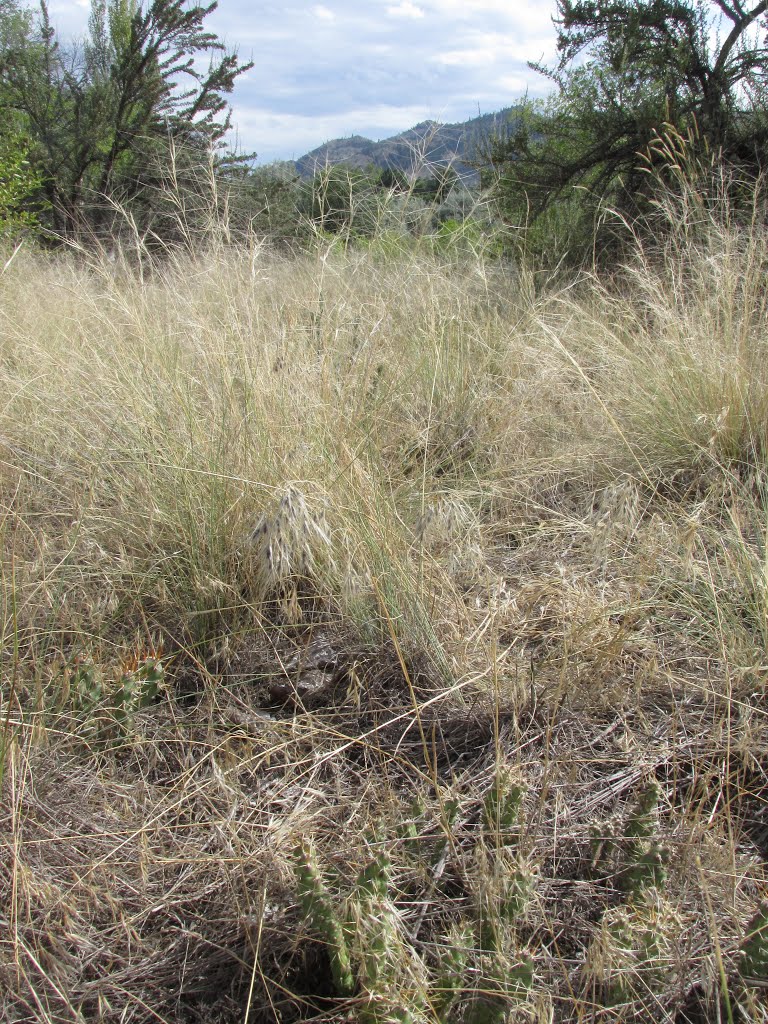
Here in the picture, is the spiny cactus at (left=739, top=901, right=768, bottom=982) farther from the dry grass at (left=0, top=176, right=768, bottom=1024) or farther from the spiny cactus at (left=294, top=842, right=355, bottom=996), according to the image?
the spiny cactus at (left=294, top=842, right=355, bottom=996)

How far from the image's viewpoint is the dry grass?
1.08 metres

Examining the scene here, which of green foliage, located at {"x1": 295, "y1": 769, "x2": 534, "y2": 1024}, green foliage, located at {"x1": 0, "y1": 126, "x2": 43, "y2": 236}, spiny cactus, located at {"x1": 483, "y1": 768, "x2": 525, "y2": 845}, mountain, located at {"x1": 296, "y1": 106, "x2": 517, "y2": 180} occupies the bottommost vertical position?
green foliage, located at {"x1": 295, "y1": 769, "x2": 534, "y2": 1024}

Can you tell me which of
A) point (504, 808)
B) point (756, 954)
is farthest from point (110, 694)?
point (756, 954)

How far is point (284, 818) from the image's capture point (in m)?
1.30

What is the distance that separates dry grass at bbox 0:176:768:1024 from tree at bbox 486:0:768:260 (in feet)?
8.71

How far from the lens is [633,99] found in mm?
4887

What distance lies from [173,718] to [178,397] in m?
0.93

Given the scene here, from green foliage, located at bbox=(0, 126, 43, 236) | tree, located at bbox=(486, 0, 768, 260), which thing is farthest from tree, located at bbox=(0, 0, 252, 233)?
tree, located at bbox=(486, 0, 768, 260)

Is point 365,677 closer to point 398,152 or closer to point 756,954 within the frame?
point 756,954

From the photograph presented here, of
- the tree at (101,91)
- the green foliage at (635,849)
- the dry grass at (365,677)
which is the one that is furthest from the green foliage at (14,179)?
the green foliage at (635,849)

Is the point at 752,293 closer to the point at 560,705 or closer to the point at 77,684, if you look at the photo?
the point at 560,705

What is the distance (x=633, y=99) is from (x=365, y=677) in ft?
15.8

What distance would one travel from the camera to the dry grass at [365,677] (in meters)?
1.08

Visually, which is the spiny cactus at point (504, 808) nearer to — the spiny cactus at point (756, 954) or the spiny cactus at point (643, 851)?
the spiny cactus at point (643, 851)
